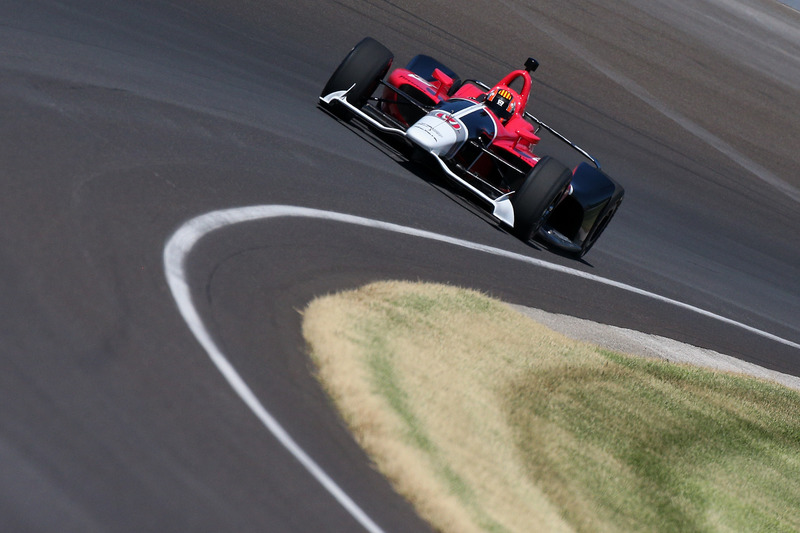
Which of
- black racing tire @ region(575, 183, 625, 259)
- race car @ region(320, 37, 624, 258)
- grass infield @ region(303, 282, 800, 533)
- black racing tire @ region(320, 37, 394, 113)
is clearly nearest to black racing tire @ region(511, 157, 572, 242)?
race car @ region(320, 37, 624, 258)

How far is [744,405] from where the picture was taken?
32.7 ft

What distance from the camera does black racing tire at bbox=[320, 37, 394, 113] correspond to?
35.2ft

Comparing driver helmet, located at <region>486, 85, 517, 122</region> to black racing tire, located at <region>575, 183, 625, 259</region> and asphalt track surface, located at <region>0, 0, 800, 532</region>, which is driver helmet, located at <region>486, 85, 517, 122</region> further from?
black racing tire, located at <region>575, 183, 625, 259</region>

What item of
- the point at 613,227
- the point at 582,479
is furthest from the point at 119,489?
the point at 613,227

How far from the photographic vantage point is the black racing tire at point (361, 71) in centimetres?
1072

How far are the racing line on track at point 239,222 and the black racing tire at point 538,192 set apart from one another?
0.42 metres

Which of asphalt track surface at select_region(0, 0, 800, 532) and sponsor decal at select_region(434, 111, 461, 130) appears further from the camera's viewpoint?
sponsor decal at select_region(434, 111, 461, 130)

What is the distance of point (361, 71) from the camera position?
1073cm

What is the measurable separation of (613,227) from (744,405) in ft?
13.6

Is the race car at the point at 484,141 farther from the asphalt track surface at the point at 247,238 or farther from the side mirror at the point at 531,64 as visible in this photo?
the asphalt track surface at the point at 247,238

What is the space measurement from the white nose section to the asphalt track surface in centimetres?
57

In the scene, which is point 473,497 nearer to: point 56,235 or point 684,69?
point 56,235

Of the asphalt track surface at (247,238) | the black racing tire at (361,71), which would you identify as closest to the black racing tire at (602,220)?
the asphalt track surface at (247,238)

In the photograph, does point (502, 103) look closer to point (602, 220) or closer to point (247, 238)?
point (602, 220)
